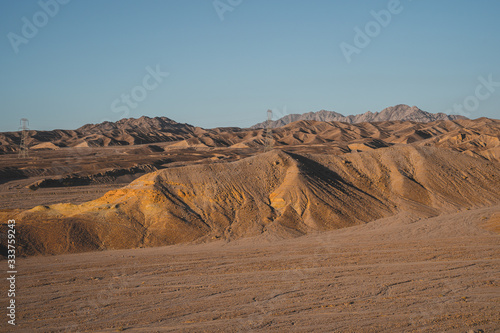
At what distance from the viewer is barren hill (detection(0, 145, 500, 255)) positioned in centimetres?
2314

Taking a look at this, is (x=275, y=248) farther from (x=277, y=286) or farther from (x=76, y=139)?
(x=76, y=139)

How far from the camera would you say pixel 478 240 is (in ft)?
73.5

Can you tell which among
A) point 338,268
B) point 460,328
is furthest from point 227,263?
point 460,328

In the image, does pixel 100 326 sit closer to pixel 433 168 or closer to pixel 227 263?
pixel 227 263

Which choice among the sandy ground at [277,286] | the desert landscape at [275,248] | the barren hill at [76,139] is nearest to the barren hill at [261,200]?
the desert landscape at [275,248]

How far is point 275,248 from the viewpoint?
2184 cm

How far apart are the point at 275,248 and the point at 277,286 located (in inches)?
230

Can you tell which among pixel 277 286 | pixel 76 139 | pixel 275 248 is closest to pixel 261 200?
pixel 275 248

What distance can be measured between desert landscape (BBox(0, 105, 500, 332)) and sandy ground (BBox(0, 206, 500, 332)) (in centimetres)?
7

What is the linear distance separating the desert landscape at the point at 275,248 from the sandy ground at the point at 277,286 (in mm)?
68

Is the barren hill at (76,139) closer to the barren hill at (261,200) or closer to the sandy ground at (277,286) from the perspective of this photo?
the barren hill at (261,200)

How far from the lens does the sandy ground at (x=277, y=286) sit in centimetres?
1287

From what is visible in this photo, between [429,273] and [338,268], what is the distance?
3.59 m

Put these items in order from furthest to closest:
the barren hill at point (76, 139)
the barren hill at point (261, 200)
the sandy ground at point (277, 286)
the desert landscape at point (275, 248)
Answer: the barren hill at point (76, 139), the barren hill at point (261, 200), the desert landscape at point (275, 248), the sandy ground at point (277, 286)
